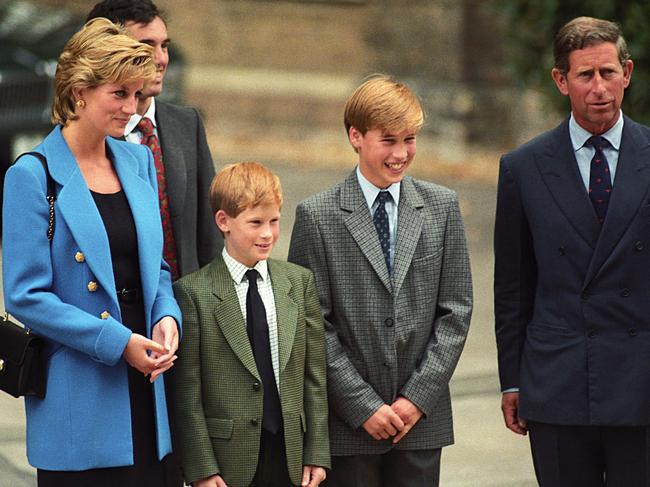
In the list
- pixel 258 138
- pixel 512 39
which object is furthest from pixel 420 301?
pixel 258 138

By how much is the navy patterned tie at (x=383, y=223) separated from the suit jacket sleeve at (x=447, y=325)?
179 millimetres

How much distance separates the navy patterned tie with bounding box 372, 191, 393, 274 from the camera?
14.1 ft

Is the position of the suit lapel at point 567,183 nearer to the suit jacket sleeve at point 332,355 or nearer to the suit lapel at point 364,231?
the suit lapel at point 364,231

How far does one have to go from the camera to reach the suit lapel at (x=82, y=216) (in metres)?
3.74

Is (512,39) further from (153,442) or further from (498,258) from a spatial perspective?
(153,442)

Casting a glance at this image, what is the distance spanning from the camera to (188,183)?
466cm

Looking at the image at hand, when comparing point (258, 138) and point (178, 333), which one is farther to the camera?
point (258, 138)

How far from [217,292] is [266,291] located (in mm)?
152

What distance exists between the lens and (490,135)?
701 inches

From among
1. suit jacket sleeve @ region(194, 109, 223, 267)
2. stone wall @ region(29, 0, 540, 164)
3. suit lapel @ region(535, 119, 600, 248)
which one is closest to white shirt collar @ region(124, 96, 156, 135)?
suit jacket sleeve @ region(194, 109, 223, 267)

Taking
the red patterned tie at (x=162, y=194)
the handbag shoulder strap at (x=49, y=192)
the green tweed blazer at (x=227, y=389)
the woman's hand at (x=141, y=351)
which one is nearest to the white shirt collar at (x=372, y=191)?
the green tweed blazer at (x=227, y=389)

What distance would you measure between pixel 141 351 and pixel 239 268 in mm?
494

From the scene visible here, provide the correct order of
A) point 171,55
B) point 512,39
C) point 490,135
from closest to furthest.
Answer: point 512,39, point 171,55, point 490,135

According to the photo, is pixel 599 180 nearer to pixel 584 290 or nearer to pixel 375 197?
pixel 584 290
